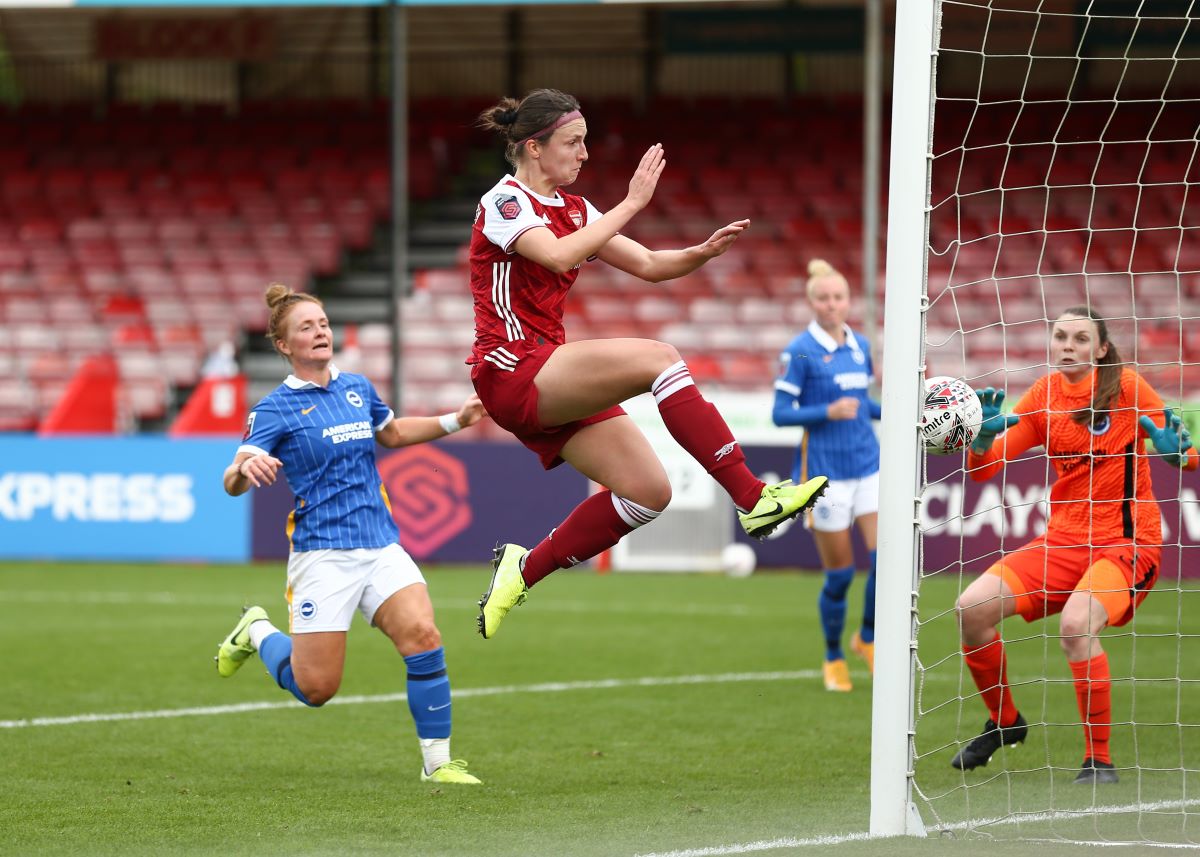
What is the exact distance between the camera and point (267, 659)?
21.4 ft

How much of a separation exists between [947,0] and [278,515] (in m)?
11.4

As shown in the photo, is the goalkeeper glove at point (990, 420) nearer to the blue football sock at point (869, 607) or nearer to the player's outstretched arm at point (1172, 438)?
the player's outstretched arm at point (1172, 438)

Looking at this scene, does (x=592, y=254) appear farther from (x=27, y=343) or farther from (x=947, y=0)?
(x=27, y=343)

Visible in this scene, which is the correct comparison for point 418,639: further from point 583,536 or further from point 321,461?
point 583,536

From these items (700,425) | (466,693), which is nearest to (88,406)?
(466,693)

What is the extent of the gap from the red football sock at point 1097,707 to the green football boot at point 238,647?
11.1ft

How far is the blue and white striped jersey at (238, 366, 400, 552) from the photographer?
243 inches

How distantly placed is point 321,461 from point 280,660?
87 cm

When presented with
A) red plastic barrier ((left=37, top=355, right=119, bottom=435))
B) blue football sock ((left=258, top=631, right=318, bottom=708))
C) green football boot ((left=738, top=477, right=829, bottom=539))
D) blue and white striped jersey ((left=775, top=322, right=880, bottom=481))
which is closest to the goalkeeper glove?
green football boot ((left=738, top=477, right=829, bottom=539))

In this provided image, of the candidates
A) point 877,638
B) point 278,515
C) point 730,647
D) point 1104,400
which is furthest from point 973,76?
point 877,638

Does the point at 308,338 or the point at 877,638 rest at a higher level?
the point at 308,338

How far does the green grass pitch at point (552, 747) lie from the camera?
5.25m

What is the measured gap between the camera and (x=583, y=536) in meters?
5.68

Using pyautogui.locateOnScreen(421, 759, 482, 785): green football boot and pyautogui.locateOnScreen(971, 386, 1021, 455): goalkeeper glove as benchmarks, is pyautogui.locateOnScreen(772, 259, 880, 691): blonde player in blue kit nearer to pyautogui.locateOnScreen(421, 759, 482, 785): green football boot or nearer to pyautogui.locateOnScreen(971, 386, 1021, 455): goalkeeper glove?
pyautogui.locateOnScreen(971, 386, 1021, 455): goalkeeper glove
